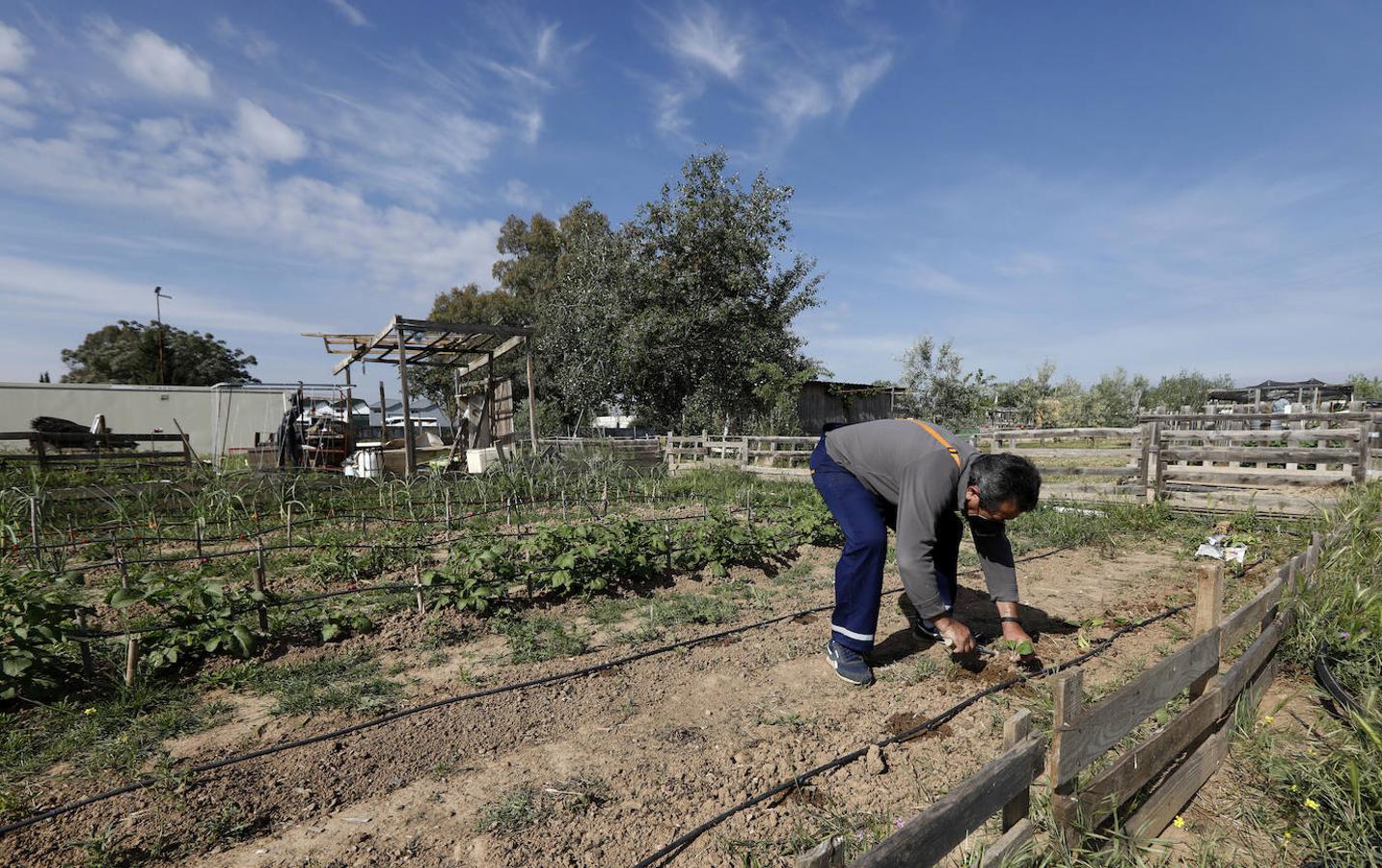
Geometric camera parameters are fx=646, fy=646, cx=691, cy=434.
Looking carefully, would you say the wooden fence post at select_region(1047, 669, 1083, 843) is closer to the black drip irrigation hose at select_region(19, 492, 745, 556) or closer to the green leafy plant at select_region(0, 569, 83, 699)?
the green leafy plant at select_region(0, 569, 83, 699)

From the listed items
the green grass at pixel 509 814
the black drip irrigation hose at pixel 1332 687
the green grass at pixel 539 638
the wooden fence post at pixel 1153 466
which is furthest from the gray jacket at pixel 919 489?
the wooden fence post at pixel 1153 466

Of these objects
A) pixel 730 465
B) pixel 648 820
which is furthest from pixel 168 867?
pixel 730 465

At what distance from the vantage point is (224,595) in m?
3.38

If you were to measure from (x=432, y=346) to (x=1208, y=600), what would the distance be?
33.2ft

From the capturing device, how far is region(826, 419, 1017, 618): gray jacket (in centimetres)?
258

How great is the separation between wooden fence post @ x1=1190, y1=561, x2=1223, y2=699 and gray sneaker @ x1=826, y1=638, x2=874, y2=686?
125 cm

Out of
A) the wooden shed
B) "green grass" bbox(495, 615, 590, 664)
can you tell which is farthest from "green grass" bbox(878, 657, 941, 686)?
the wooden shed

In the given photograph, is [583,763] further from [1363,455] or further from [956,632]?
[1363,455]

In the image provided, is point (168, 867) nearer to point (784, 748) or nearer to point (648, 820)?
point (648, 820)

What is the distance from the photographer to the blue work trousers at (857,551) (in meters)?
2.96

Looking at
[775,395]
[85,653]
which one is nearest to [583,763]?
[85,653]

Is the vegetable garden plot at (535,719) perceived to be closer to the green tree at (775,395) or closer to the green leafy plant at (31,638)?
the green leafy plant at (31,638)

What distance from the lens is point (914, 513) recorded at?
2.64 metres

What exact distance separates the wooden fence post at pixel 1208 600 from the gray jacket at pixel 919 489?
0.66 meters
